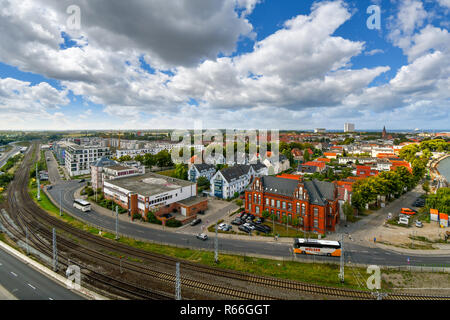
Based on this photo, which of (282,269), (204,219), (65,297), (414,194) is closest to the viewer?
(65,297)

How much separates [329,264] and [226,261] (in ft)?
53.9

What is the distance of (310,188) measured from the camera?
44781 mm

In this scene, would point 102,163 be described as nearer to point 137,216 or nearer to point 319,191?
point 137,216

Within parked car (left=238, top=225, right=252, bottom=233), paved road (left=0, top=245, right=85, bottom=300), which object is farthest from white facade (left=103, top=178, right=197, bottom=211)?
paved road (left=0, top=245, right=85, bottom=300)

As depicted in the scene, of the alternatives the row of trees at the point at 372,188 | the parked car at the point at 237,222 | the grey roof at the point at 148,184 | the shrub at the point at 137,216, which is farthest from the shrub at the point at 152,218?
the row of trees at the point at 372,188

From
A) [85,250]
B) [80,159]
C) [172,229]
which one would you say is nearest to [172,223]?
[172,229]

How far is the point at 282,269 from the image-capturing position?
31.4 meters

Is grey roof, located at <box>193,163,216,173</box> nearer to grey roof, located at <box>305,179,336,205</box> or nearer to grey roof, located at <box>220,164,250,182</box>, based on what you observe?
grey roof, located at <box>220,164,250,182</box>

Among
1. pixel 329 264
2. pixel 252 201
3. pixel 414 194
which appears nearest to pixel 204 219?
pixel 252 201

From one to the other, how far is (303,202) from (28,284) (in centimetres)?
4664

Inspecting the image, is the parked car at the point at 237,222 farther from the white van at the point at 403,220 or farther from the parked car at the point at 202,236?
the white van at the point at 403,220

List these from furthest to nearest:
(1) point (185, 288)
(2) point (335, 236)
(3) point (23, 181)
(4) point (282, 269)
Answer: (3) point (23, 181)
(2) point (335, 236)
(4) point (282, 269)
(1) point (185, 288)
